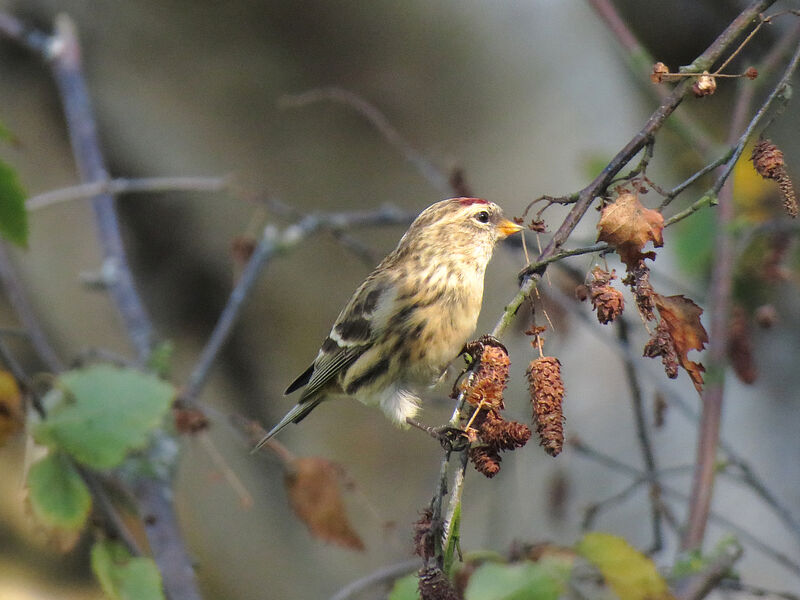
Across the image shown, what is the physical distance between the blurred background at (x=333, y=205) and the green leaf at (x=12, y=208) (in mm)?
1735

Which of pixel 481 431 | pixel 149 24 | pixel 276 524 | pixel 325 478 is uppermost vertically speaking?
pixel 149 24

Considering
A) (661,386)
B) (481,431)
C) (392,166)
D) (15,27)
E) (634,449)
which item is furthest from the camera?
(392,166)

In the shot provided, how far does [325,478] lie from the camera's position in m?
1.95

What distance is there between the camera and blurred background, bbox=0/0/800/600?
3041mm

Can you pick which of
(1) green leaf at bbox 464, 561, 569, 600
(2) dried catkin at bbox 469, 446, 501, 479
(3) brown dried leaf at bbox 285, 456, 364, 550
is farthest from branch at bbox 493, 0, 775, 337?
(3) brown dried leaf at bbox 285, 456, 364, 550

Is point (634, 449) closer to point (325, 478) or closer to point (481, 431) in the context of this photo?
point (325, 478)

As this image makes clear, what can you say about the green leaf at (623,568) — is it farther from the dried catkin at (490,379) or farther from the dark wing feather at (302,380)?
the dark wing feather at (302,380)

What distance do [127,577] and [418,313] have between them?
0.77 meters

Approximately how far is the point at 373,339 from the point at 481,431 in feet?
3.26

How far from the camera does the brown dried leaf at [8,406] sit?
4.84 feet

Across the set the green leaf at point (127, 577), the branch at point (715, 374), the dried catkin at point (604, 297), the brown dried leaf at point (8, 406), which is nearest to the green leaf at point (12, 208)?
the brown dried leaf at point (8, 406)

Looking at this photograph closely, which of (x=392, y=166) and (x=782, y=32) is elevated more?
(x=782, y=32)

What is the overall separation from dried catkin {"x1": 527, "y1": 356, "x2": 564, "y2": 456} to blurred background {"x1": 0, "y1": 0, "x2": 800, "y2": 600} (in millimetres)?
1861

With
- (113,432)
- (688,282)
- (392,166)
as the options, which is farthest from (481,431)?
(392,166)
